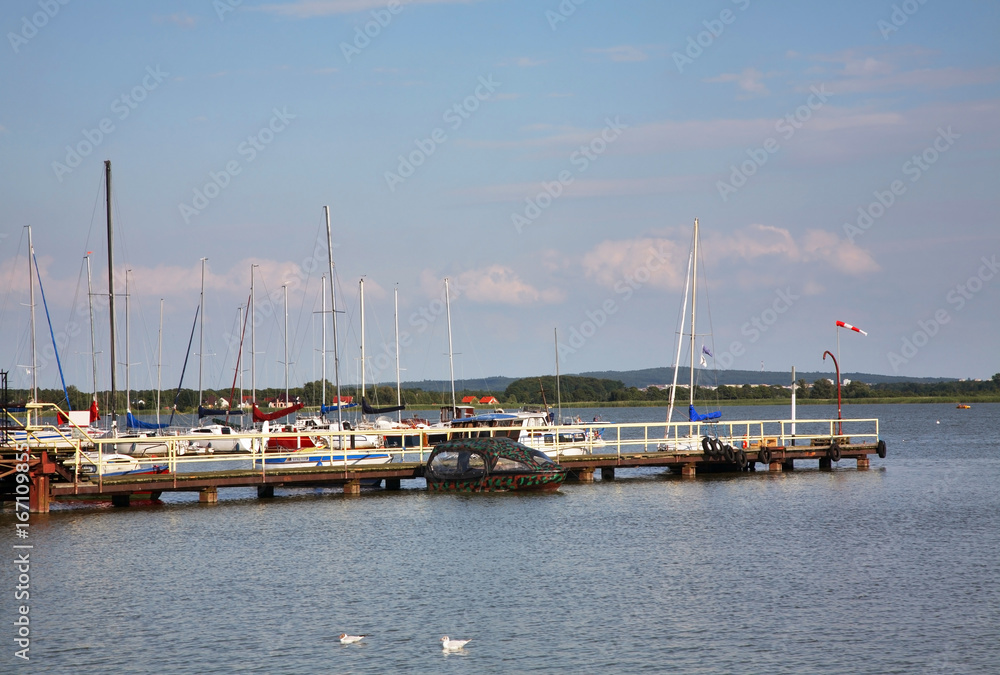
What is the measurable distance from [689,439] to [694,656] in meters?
30.5

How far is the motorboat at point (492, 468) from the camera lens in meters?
38.9

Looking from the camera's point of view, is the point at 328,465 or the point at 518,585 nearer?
the point at 518,585

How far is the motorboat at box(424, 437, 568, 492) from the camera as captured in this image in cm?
3894

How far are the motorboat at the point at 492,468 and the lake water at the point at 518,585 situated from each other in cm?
92

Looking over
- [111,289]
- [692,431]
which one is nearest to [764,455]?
[692,431]

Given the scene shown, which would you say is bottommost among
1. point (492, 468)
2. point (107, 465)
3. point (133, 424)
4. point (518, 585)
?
point (518, 585)

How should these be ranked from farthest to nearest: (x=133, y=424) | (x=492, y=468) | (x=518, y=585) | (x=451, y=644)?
(x=133, y=424)
(x=492, y=468)
(x=518, y=585)
(x=451, y=644)

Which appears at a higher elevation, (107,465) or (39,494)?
(107,465)

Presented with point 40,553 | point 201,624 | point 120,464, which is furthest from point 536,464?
point 201,624

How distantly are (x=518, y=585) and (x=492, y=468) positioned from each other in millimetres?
15437

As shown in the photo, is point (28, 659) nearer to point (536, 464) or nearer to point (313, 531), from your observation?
point (313, 531)

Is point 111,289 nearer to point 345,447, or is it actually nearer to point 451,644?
point 345,447

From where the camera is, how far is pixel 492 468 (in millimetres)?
38812

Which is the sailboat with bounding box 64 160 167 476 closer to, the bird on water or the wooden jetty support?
the wooden jetty support
